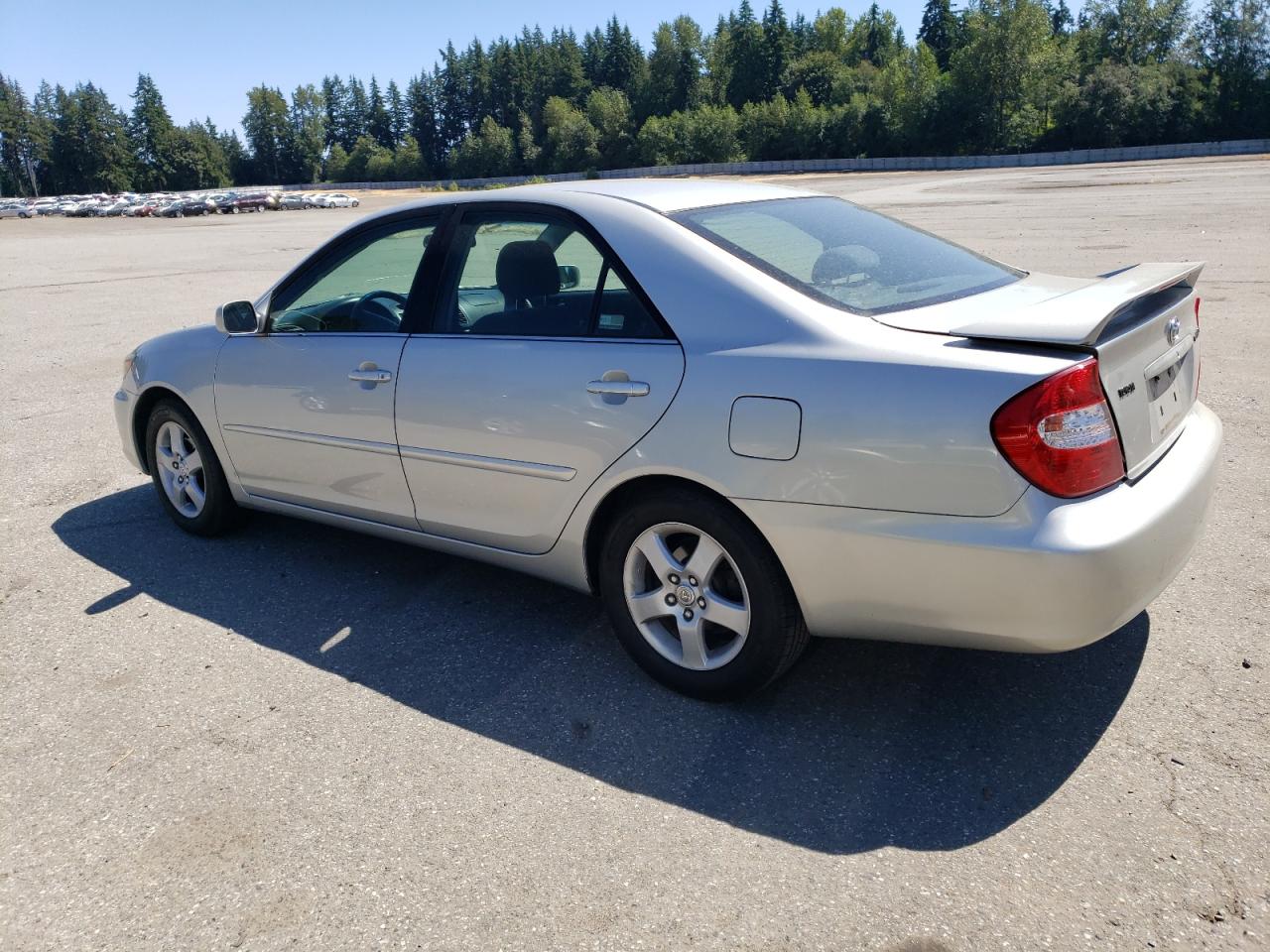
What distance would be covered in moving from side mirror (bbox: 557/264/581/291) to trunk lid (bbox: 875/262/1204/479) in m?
1.13

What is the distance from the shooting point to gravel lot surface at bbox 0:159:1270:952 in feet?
7.79

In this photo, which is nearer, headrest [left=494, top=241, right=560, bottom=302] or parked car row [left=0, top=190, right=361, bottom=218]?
headrest [left=494, top=241, right=560, bottom=302]

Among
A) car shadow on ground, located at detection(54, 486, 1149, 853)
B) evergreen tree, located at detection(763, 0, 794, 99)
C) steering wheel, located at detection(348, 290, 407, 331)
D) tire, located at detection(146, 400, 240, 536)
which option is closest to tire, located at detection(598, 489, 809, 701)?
car shadow on ground, located at detection(54, 486, 1149, 853)

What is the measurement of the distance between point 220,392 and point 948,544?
A: 3.41m

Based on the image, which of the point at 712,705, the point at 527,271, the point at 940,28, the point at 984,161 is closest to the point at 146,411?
the point at 527,271

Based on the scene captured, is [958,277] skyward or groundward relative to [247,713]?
skyward

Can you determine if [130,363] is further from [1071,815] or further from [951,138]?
[951,138]

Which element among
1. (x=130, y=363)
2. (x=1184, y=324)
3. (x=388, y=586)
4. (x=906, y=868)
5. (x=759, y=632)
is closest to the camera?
(x=906, y=868)

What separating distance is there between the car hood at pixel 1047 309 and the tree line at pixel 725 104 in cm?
8374

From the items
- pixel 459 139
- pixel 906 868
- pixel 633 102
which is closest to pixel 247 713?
pixel 906 868

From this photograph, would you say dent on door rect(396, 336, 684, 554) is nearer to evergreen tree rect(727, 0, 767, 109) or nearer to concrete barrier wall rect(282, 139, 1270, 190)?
concrete barrier wall rect(282, 139, 1270, 190)

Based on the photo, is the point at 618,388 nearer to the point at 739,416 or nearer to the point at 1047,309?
the point at 739,416

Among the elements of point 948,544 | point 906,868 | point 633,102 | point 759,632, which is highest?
point 633,102

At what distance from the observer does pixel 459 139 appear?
166m
